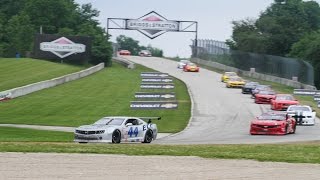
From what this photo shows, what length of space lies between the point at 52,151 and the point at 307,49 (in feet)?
246

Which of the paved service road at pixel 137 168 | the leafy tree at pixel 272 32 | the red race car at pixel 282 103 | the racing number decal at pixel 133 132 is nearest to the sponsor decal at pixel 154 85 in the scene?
the red race car at pixel 282 103

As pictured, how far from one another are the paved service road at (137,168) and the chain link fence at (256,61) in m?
61.0

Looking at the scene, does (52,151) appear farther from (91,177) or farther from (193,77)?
(193,77)

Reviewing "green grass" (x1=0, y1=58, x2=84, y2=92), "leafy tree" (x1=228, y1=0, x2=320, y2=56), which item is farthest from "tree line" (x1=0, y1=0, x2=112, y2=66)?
"leafy tree" (x1=228, y1=0, x2=320, y2=56)

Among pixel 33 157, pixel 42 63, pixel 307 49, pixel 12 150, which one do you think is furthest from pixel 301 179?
pixel 307 49

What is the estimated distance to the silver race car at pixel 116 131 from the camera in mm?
25938

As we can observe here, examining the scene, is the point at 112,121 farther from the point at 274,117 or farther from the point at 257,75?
the point at 257,75

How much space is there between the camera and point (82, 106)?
161 feet

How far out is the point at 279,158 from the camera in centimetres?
1581

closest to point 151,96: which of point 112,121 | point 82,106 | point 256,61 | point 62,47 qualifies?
point 82,106

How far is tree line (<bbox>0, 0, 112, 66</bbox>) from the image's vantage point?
97.2 m

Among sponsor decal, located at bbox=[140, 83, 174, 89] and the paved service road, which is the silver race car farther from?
sponsor decal, located at bbox=[140, 83, 174, 89]

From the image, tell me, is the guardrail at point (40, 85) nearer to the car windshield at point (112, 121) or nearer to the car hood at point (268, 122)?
the car hood at point (268, 122)

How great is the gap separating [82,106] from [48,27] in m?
60.8
